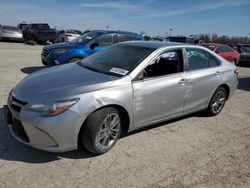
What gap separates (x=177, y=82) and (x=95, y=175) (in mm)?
2066

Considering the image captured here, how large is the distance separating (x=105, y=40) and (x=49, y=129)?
6308 mm

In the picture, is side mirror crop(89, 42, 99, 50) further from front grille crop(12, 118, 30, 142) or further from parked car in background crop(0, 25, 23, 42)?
parked car in background crop(0, 25, 23, 42)

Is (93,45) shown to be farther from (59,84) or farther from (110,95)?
(110,95)

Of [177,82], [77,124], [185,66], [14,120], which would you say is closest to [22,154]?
[14,120]

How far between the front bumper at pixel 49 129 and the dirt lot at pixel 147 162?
295mm

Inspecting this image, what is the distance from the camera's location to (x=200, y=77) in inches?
189

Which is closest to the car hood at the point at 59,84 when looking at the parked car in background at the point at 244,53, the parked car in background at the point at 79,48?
the parked car in background at the point at 79,48

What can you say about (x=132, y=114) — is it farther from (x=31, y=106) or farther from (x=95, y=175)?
(x=31, y=106)

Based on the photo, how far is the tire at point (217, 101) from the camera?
5.34m

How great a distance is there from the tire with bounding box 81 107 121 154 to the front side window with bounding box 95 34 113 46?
5.59m

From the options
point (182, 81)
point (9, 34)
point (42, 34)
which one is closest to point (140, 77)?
point (182, 81)

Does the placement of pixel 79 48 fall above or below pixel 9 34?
below

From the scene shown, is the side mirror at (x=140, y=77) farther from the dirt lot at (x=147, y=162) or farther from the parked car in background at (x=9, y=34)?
the parked car in background at (x=9, y=34)

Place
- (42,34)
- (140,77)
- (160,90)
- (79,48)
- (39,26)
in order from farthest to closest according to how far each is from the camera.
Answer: (39,26) < (42,34) < (79,48) < (160,90) < (140,77)
